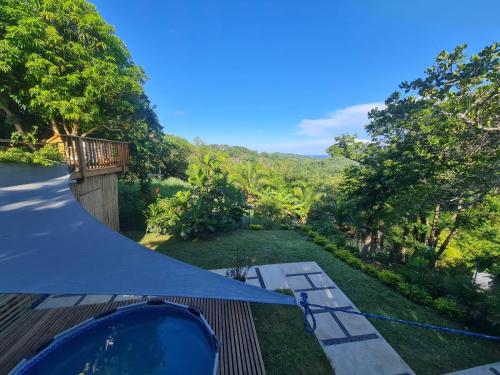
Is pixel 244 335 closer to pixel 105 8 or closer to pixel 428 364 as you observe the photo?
pixel 428 364

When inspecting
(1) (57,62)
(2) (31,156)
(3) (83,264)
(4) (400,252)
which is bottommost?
(4) (400,252)

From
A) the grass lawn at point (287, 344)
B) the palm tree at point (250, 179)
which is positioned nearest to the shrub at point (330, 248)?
the grass lawn at point (287, 344)

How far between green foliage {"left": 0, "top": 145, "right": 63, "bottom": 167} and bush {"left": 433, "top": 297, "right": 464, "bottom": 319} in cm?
928

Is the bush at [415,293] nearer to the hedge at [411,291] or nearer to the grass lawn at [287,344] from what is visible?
the hedge at [411,291]

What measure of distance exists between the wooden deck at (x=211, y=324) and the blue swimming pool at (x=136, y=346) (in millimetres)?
213

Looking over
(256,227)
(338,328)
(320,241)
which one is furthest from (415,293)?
(256,227)

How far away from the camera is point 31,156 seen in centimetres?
520

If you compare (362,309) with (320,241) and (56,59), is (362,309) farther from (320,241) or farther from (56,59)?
(56,59)

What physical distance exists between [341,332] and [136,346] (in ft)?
11.5

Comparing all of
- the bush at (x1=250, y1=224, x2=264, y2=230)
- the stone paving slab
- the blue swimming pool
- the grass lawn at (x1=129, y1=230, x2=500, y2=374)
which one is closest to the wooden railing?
the grass lawn at (x1=129, y1=230, x2=500, y2=374)

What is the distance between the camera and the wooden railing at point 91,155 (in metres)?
5.89

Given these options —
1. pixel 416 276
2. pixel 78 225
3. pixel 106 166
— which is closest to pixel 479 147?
pixel 416 276

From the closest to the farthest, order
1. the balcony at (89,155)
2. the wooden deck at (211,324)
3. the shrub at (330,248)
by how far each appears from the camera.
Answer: the wooden deck at (211,324), the balcony at (89,155), the shrub at (330,248)

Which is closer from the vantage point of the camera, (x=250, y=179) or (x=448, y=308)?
(x=448, y=308)
